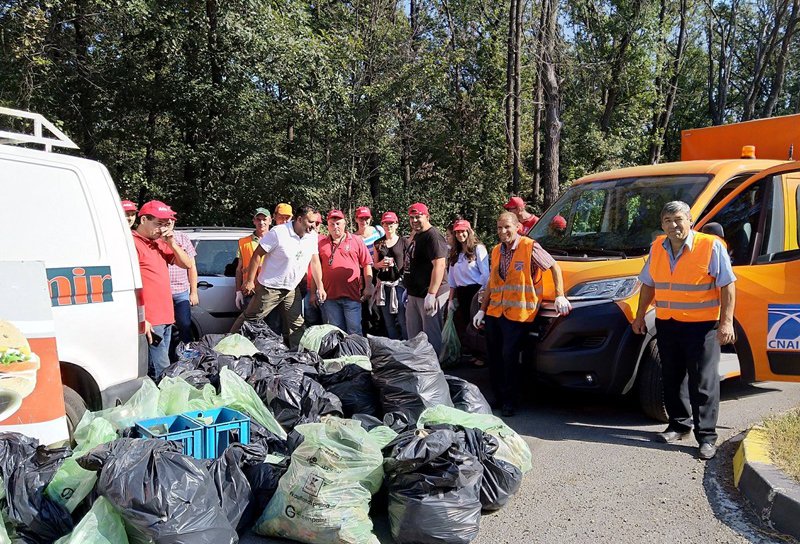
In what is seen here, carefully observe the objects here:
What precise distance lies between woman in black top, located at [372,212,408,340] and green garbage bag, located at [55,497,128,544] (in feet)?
16.2

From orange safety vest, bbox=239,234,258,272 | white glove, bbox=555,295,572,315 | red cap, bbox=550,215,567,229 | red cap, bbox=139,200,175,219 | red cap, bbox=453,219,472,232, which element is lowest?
white glove, bbox=555,295,572,315

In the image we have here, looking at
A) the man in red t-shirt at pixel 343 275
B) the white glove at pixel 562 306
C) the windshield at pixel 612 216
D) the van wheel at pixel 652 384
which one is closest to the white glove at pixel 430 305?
the man in red t-shirt at pixel 343 275

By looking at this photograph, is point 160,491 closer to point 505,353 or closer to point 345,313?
point 505,353

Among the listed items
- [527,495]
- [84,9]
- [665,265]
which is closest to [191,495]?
[527,495]

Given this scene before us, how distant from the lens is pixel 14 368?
346 centimetres

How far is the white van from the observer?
12.4 feet

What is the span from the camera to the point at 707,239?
4777 millimetres

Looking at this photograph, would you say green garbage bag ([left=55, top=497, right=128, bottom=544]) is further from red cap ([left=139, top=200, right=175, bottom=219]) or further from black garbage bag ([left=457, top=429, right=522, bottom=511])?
red cap ([left=139, top=200, right=175, bottom=219])

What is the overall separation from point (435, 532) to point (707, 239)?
2928 millimetres

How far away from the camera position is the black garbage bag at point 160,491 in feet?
9.98

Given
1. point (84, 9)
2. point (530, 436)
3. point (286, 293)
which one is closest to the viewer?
point (530, 436)

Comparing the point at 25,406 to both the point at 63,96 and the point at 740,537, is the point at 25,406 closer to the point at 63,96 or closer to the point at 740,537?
the point at 740,537

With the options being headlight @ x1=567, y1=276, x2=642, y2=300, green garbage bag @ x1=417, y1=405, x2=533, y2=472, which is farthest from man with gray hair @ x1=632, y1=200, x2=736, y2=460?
green garbage bag @ x1=417, y1=405, x2=533, y2=472

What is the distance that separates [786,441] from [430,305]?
3396mm
